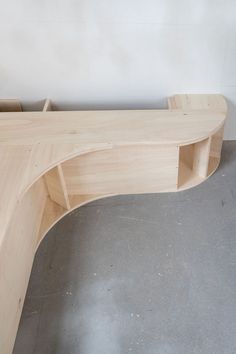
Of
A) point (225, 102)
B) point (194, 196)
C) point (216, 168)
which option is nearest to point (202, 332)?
point (194, 196)

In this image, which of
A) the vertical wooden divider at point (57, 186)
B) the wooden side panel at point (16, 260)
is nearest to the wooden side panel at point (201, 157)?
the vertical wooden divider at point (57, 186)

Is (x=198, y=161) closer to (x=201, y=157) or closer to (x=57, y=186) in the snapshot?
(x=201, y=157)

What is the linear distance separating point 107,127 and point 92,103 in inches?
13.9

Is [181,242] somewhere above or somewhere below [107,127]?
below

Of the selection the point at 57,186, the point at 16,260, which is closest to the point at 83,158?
the point at 57,186

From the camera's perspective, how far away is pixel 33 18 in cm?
137

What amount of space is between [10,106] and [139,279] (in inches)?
45.6

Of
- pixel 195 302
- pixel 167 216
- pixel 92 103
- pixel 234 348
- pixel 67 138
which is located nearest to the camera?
pixel 234 348

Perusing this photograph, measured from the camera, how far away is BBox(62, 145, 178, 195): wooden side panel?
1421 millimetres

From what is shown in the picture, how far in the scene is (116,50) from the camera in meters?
1.47

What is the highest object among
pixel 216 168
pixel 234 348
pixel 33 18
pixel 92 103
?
pixel 33 18

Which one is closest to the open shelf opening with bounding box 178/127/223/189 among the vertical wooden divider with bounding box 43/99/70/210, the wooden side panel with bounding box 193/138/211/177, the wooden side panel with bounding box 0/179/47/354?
the wooden side panel with bounding box 193/138/211/177

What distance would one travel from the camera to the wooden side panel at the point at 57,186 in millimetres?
1391

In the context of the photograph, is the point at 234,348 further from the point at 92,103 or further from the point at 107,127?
the point at 92,103
